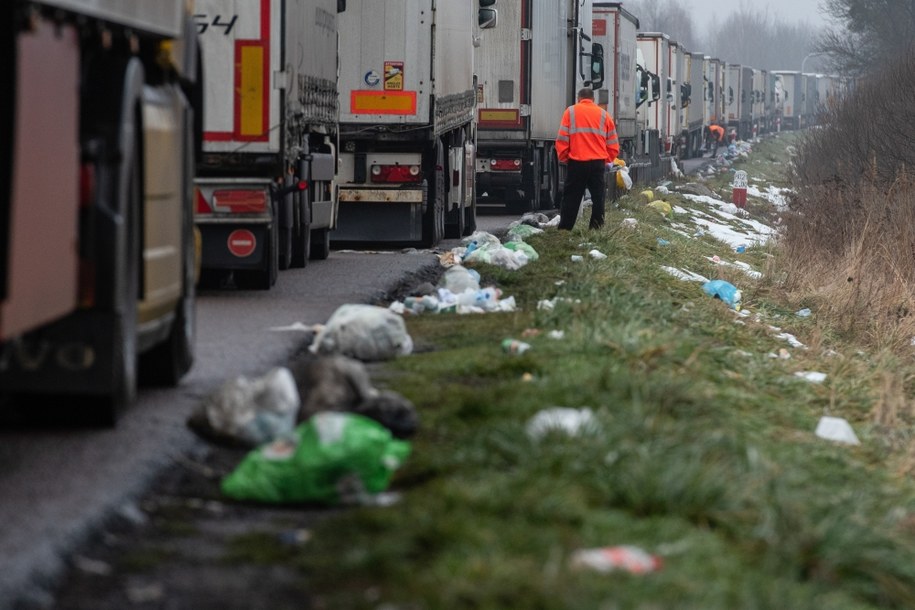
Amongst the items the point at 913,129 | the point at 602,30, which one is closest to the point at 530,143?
the point at 913,129

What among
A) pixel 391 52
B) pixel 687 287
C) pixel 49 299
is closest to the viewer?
pixel 49 299

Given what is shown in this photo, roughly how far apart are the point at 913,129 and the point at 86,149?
74.0 feet

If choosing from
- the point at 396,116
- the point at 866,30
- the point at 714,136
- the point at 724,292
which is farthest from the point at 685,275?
the point at 714,136

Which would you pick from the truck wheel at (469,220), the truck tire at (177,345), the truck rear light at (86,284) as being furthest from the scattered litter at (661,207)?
the truck rear light at (86,284)

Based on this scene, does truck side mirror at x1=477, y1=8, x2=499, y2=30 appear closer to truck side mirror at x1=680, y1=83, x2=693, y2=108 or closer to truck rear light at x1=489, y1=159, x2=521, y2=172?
truck rear light at x1=489, y1=159, x2=521, y2=172

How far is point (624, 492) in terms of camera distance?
521cm

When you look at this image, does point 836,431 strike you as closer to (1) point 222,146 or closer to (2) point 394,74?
(1) point 222,146

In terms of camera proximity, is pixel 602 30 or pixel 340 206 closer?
pixel 340 206

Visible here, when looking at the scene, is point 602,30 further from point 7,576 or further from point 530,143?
point 7,576

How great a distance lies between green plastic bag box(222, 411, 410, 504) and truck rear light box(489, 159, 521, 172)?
790 inches

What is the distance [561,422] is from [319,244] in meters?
10.3

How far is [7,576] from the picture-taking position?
Result: 4461 millimetres

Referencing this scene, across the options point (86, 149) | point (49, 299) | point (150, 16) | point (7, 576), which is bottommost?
point (7, 576)

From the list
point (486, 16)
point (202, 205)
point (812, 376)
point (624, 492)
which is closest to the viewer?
point (624, 492)
